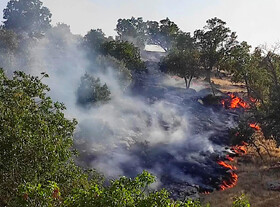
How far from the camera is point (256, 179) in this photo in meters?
40.7

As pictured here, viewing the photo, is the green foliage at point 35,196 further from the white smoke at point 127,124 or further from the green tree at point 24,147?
the white smoke at point 127,124

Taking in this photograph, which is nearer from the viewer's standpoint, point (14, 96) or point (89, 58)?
point (14, 96)

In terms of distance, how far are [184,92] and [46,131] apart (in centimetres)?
6206

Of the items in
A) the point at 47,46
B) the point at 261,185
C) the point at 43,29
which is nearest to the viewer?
the point at 261,185

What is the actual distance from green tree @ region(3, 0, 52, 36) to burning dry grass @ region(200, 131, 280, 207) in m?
89.3

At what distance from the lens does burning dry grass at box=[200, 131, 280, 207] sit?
34281 millimetres

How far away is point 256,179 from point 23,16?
10175 centimetres

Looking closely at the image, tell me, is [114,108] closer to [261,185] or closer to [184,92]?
[184,92]

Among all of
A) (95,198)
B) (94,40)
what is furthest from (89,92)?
(94,40)

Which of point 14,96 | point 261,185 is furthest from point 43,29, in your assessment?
point 14,96

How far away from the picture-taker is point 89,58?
91.9m

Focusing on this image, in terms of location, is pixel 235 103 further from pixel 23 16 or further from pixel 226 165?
pixel 23 16

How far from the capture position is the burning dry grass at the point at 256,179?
112 feet

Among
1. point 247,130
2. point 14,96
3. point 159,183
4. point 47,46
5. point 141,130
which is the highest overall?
point 47,46
